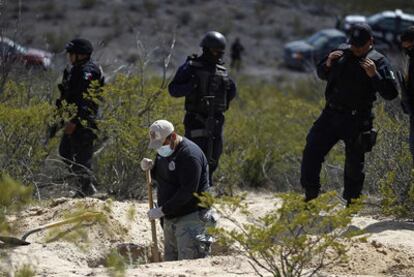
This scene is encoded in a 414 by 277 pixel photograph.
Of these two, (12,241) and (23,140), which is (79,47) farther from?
(12,241)

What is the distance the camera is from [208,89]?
328 inches


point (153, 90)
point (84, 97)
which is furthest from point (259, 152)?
point (84, 97)

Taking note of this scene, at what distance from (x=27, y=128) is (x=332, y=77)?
9.40ft

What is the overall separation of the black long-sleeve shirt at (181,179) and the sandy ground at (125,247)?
12.0 inches

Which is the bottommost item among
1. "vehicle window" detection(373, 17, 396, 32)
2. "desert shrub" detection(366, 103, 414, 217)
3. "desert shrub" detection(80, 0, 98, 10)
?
"desert shrub" detection(366, 103, 414, 217)

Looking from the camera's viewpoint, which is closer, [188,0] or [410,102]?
[410,102]

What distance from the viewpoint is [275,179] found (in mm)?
12023

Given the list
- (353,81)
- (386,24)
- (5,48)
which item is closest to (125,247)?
(353,81)

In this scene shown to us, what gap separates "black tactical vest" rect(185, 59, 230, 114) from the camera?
8.32m

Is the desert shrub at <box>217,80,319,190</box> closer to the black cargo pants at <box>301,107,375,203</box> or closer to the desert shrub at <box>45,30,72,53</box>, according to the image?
the black cargo pants at <box>301,107,375,203</box>

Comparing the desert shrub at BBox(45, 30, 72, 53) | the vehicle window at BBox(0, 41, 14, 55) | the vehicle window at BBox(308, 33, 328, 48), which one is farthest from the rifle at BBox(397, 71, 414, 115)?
the vehicle window at BBox(308, 33, 328, 48)

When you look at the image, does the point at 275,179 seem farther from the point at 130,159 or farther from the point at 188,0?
the point at 188,0

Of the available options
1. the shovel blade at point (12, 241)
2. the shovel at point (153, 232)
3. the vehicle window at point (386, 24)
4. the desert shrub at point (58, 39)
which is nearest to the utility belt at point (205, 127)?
the shovel at point (153, 232)

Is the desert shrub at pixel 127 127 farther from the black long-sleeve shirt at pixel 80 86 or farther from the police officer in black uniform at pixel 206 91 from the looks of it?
the police officer in black uniform at pixel 206 91
